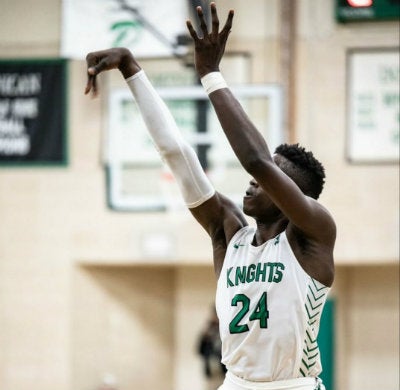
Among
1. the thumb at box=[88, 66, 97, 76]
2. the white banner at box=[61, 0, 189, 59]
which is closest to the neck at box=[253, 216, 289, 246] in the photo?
the thumb at box=[88, 66, 97, 76]

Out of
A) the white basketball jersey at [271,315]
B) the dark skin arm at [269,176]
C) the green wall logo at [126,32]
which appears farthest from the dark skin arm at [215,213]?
the green wall logo at [126,32]

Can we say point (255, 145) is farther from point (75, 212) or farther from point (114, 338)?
point (114, 338)

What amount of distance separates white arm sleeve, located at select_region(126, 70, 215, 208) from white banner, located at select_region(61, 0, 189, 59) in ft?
24.1

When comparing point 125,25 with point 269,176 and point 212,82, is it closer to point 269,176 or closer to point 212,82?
point 212,82

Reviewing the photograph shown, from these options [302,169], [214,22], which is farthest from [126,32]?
[214,22]

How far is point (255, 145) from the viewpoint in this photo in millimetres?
4020

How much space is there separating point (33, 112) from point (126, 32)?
1.71 meters

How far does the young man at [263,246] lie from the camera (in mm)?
4035

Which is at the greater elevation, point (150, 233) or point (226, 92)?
point (226, 92)

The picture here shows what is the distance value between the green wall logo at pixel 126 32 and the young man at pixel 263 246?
751 cm

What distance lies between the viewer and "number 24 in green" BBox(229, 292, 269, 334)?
165 inches

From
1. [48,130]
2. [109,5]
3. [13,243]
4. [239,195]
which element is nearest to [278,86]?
[239,195]

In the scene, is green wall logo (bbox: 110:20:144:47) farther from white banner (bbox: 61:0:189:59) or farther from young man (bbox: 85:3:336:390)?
young man (bbox: 85:3:336:390)

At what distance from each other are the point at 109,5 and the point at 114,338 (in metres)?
4.30
